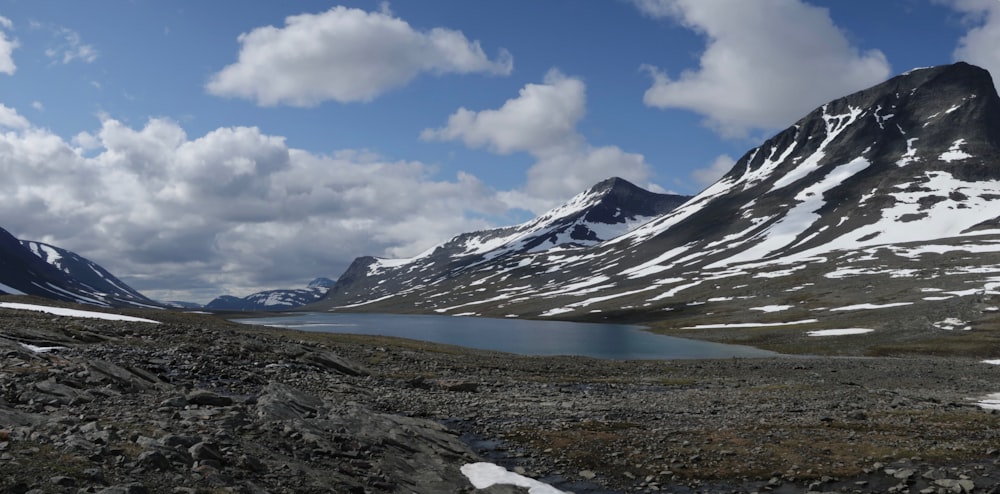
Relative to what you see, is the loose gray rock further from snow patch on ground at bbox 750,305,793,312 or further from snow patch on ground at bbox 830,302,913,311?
snow patch on ground at bbox 750,305,793,312

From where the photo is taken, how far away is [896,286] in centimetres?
14775

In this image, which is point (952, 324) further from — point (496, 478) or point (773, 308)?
point (496, 478)

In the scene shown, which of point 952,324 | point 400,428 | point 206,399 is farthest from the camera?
point 952,324

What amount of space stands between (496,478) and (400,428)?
223 inches

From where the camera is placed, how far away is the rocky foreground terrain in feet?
57.8

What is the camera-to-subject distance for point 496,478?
23266mm

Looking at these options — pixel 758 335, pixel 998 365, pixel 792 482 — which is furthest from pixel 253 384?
pixel 758 335

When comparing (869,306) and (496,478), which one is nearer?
(496,478)

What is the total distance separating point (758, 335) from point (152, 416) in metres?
114

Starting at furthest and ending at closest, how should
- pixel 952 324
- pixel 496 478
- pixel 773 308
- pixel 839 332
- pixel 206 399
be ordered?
pixel 773 308
pixel 839 332
pixel 952 324
pixel 206 399
pixel 496 478

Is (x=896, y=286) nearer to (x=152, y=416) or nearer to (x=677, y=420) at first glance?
(x=677, y=420)

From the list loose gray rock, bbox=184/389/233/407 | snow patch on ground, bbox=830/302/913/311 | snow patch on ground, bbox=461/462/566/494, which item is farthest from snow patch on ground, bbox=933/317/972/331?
→ loose gray rock, bbox=184/389/233/407

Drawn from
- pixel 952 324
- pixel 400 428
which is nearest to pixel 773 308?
pixel 952 324

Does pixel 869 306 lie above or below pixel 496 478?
above
